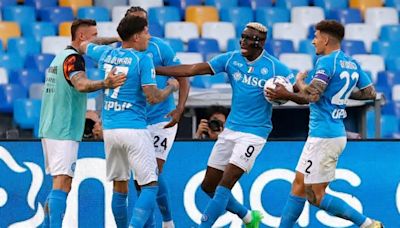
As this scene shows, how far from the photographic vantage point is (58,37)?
57.0 ft

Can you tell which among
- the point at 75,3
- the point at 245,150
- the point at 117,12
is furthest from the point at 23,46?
the point at 245,150

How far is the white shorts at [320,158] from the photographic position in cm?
1134

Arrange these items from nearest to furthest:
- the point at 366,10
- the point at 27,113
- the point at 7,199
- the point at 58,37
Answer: the point at 7,199 < the point at 27,113 < the point at 58,37 < the point at 366,10

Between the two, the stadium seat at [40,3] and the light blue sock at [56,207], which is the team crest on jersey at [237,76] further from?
the stadium seat at [40,3]

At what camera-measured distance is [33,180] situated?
12.9m

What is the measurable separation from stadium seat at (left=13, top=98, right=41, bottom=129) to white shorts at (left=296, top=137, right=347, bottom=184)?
539 cm

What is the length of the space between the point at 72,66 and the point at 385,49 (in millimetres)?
8570

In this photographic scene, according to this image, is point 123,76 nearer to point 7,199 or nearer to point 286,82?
point 286,82

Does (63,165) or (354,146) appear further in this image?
(354,146)

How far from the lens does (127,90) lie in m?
10.8

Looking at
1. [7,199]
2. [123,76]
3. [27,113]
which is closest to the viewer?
[123,76]

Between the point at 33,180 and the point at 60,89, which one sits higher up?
the point at 60,89

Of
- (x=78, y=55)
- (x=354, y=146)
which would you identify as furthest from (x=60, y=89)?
(x=354, y=146)

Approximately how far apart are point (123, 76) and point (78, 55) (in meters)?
0.62
